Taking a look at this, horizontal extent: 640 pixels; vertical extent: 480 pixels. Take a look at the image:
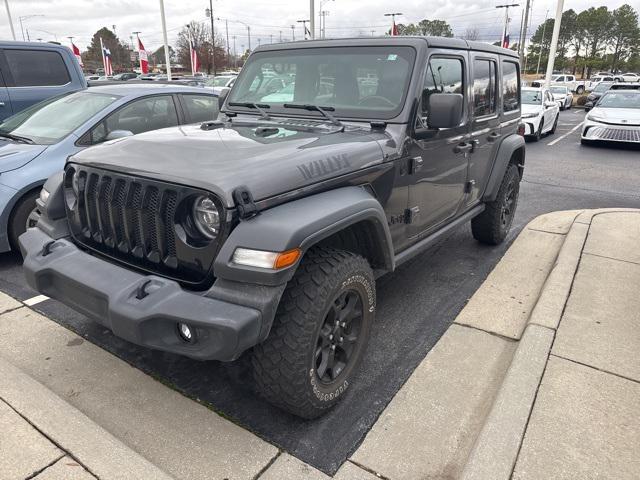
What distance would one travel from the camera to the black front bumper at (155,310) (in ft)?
6.56

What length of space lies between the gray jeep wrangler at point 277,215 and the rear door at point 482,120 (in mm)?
347

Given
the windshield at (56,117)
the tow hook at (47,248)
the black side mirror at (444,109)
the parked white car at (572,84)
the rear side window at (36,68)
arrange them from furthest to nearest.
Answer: the parked white car at (572,84)
the rear side window at (36,68)
the windshield at (56,117)
the black side mirror at (444,109)
the tow hook at (47,248)

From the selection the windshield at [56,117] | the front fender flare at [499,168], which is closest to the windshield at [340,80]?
the front fender flare at [499,168]

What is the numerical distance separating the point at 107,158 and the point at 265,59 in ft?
5.84

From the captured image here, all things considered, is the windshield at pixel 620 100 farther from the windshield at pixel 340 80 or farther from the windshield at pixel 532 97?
the windshield at pixel 340 80

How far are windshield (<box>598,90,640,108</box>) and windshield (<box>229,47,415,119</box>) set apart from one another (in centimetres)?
1232

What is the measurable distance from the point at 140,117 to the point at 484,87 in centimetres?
349

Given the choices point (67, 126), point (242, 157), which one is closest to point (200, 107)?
point (67, 126)

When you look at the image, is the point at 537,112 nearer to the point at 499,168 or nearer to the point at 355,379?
the point at 499,168

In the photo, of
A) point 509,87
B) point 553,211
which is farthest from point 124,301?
point 553,211

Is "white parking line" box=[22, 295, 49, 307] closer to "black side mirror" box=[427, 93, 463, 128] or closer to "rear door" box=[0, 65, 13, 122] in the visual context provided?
"black side mirror" box=[427, 93, 463, 128]

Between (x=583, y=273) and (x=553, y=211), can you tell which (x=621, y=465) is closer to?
(x=583, y=273)

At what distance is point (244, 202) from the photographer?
82.9 inches

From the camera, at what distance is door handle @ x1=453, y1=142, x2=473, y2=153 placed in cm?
376
